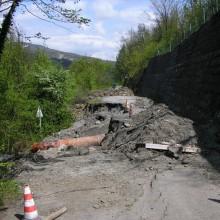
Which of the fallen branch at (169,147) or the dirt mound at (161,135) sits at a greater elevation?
the dirt mound at (161,135)

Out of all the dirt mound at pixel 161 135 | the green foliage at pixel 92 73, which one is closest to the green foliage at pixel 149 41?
the green foliage at pixel 92 73

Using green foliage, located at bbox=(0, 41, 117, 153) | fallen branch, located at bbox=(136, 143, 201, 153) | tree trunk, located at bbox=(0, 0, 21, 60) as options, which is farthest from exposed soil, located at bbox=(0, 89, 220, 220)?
green foliage, located at bbox=(0, 41, 117, 153)

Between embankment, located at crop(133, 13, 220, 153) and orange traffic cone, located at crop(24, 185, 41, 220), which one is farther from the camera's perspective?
embankment, located at crop(133, 13, 220, 153)

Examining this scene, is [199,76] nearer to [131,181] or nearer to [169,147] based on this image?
[169,147]

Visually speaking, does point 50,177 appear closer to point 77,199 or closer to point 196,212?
point 77,199

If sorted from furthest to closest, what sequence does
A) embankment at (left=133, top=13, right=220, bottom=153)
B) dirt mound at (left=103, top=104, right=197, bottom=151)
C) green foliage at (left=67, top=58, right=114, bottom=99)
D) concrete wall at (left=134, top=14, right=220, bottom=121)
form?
green foliage at (left=67, top=58, right=114, bottom=99) < concrete wall at (left=134, top=14, right=220, bottom=121) < embankment at (left=133, top=13, right=220, bottom=153) < dirt mound at (left=103, top=104, right=197, bottom=151)

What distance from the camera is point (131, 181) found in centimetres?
1053

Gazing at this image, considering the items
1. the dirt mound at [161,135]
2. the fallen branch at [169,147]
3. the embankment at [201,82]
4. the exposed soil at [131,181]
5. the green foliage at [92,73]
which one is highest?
the green foliage at [92,73]

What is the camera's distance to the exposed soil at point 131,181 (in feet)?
27.3

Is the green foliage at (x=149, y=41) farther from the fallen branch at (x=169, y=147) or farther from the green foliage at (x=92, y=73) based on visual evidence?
the fallen branch at (x=169, y=147)

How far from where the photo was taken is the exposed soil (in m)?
8.31

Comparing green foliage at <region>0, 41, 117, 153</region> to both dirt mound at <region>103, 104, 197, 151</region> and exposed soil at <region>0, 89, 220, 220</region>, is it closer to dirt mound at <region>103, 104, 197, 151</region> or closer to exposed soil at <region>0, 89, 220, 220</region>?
dirt mound at <region>103, 104, 197, 151</region>

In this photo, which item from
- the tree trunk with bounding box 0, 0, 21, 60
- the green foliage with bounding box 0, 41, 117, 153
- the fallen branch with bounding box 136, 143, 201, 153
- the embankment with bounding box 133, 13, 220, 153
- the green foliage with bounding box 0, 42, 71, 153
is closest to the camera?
the tree trunk with bounding box 0, 0, 21, 60

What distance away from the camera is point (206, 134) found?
46.9 ft
